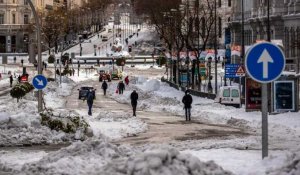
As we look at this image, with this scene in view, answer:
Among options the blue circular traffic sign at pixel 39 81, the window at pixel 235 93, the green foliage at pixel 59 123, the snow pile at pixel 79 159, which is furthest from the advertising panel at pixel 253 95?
the snow pile at pixel 79 159

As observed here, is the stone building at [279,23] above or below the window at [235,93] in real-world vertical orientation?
above

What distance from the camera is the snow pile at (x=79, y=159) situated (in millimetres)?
12578

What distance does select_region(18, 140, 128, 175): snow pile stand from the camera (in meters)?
12.6

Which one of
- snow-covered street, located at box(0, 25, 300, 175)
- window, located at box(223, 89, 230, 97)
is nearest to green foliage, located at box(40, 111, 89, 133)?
snow-covered street, located at box(0, 25, 300, 175)

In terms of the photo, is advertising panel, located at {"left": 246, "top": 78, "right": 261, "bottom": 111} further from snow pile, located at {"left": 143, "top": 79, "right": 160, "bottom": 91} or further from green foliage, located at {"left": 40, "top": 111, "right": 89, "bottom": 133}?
snow pile, located at {"left": 143, "top": 79, "right": 160, "bottom": 91}

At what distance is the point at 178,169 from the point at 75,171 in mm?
2863

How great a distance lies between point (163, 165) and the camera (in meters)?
10.2

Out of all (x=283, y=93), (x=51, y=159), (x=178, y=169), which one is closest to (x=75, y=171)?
(x=51, y=159)

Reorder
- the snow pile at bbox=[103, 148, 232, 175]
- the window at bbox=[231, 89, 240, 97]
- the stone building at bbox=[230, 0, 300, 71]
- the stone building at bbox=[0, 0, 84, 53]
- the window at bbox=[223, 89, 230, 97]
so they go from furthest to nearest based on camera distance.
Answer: the stone building at bbox=[0, 0, 84, 53] → the stone building at bbox=[230, 0, 300, 71] → the window at bbox=[223, 89, 230, 97] → the window at bbox=[231, 89, 240, 97] → the snow pile at bbox=[103, 148, 232, 175]

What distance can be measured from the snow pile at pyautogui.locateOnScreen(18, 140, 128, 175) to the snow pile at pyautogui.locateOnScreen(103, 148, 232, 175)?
1.74 m

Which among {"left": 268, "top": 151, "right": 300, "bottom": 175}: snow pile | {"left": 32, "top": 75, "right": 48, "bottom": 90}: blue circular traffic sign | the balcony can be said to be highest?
the balcony

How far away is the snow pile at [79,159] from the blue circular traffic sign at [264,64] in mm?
3535

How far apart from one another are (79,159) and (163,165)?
336 cm

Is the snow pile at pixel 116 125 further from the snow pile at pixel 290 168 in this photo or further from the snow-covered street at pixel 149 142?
the snow pile at pixel 290 168
